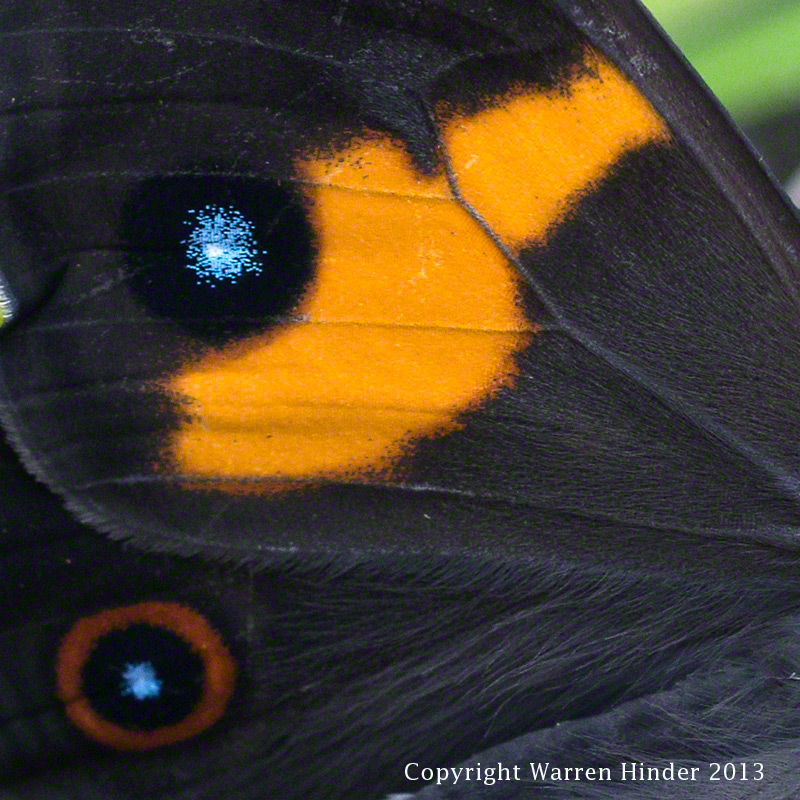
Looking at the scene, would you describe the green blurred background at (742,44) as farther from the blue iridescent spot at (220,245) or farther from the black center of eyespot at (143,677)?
the black center of eyespot at (143,677)

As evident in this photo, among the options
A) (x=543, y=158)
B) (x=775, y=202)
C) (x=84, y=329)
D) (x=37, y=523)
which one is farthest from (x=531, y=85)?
(x=37, y=523)

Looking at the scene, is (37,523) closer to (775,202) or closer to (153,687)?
(153,687)

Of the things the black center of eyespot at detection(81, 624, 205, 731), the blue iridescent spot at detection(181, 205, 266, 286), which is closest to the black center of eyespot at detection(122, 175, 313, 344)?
the blue iridescent spot at detection(181, 205, 266, 286)

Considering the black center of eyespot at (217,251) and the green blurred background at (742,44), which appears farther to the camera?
the green blurred background at (742,44)

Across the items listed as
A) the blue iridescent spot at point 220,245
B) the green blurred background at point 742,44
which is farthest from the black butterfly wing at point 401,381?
the green blurred background at point 742,44

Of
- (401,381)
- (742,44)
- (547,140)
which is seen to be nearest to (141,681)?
(401,381)

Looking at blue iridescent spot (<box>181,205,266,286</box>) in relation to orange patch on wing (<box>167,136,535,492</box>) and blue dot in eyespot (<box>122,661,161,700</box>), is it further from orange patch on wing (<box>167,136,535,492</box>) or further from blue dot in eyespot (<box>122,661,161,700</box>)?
blue dot in eyespot (<box>122,661,161,700</box>)
